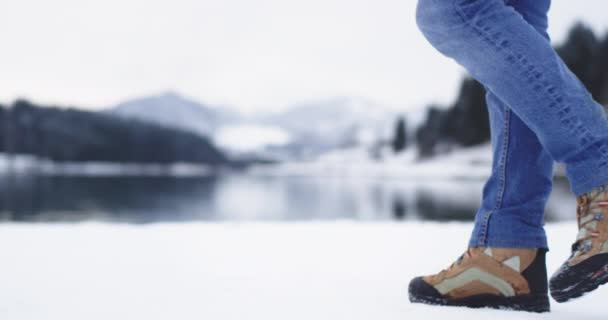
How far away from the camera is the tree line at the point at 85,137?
61688 mm

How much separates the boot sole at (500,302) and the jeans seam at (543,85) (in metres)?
0.29

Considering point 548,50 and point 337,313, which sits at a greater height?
point 548,50

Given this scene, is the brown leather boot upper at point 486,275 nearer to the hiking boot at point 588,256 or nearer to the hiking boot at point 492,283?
the hiking boot at point 492,283

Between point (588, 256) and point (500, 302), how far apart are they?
0.67 feet

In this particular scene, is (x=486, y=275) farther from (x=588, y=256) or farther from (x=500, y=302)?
(x=588, y=256)

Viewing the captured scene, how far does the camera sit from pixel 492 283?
85cm

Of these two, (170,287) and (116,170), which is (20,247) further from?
(116,170)

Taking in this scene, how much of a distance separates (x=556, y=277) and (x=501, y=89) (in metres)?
0.29

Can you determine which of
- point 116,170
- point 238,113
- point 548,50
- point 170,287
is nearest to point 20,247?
point 170,287

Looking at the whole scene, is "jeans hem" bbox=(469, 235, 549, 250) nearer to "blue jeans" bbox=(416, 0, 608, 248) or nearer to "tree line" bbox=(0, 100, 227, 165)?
"blue jeans" bbox=(416, 0, 608, 248)

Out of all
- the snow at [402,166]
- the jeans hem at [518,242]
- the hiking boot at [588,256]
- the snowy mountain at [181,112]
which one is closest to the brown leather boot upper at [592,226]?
the hiking boot at [588,256]

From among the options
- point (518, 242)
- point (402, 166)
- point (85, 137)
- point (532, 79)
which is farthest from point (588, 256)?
point (85, 137)

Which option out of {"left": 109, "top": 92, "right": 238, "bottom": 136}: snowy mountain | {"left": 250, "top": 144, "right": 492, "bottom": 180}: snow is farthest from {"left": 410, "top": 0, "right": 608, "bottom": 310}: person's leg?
{"left": 109, "top": 92, "right": 238, "bottom": 136}: snowy mountain

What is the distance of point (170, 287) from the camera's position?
3.50 ft
